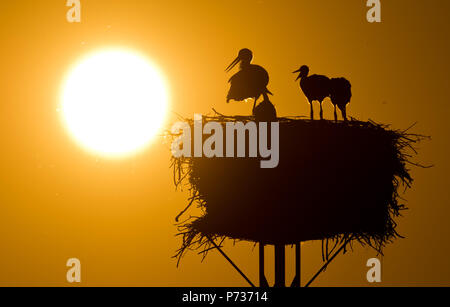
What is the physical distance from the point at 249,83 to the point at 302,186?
1.33 metres

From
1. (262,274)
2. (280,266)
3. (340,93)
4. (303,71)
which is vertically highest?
(303,71)

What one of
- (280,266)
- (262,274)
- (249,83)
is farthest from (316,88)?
(262,274)

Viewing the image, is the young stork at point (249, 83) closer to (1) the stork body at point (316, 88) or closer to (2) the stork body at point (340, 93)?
(1) the stork body at point (316, 88)

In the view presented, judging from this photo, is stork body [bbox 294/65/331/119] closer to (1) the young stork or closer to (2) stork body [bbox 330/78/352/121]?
(2) stork body [bbox 330/78/352/121]

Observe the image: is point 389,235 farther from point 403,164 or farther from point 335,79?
point 335,79

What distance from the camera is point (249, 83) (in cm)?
622

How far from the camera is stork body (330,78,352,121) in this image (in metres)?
6.29

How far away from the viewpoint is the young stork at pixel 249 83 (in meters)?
6.23

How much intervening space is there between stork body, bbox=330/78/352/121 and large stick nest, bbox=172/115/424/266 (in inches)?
16.8

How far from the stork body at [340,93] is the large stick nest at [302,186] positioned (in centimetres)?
43

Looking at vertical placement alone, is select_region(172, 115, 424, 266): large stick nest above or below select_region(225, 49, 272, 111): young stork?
below

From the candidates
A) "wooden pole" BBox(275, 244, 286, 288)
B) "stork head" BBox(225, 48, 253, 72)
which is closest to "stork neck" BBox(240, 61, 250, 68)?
"stork head" BBox(225, 48, 253, 72)

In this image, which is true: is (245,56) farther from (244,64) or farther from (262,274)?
(262,274)

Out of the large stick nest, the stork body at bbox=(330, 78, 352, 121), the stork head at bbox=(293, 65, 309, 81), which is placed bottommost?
the large stick nest
